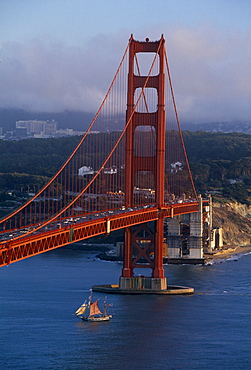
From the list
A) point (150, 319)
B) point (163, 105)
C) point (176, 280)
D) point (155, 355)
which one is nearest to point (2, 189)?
point (176, 280)

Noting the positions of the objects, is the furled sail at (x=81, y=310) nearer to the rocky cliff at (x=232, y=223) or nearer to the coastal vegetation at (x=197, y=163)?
the rocky cliff at (x=232, y=223)

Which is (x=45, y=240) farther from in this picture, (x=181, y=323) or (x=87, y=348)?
(x=181, y=323)

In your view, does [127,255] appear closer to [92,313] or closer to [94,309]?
[94,309]

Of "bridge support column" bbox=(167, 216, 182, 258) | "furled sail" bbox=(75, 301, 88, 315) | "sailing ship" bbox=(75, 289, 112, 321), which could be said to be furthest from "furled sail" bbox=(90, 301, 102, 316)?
"bridge support column" bbox=(167, 216, 182, 258)

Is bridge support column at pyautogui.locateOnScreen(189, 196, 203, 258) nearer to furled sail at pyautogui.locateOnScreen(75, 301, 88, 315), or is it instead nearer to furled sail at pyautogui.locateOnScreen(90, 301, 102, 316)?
furled sail at pyautogui.locateOnScreen(75, 301, 88, 315)

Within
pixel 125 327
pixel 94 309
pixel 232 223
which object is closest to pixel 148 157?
pixel 94 309

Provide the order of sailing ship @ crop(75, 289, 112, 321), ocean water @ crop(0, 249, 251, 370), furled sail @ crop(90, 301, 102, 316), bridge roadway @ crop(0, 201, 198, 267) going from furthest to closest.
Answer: furled sail @ crop(90, 301, 102, 316), sailing ship @ crop(75, 289, 112, 321), ocean water @ crop(0, 249, 251, 370), bridge roadway @ crop(0, 201, 198, 267)
